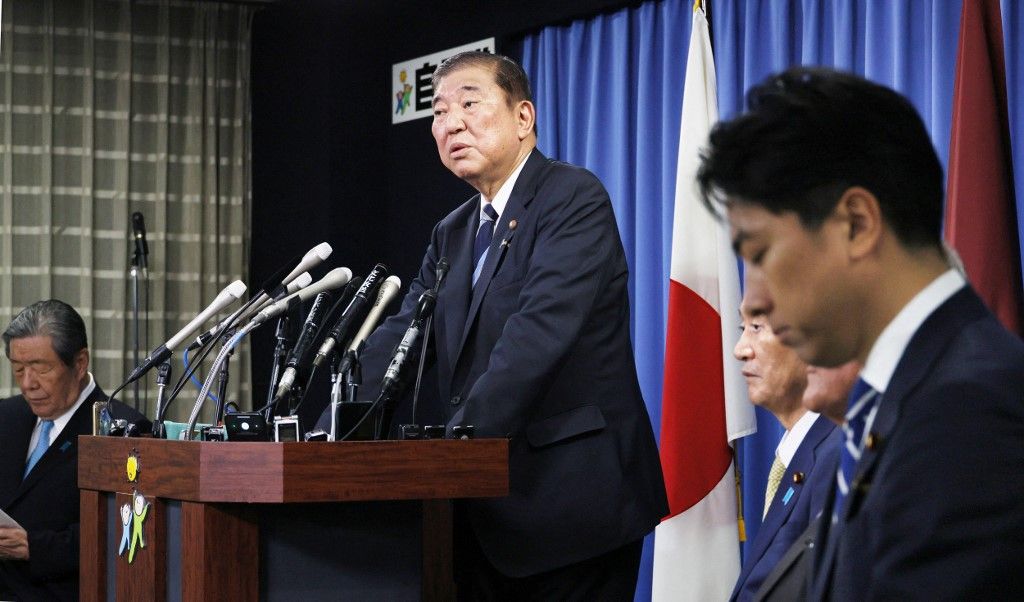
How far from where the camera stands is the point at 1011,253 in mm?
3406

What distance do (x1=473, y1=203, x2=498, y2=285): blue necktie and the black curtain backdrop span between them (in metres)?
3.06

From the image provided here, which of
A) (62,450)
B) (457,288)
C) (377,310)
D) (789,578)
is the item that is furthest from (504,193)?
(62,450)

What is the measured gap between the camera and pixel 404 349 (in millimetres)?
2445

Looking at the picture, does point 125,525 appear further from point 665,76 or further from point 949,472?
point 665,76

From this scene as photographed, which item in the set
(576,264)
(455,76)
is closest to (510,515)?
(576,264)

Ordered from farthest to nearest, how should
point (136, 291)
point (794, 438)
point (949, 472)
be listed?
point (136, 291), point (794, 438), point (949, 472)

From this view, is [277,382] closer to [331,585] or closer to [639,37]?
[331,585]

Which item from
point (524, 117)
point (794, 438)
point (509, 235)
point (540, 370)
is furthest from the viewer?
point (524, 117)

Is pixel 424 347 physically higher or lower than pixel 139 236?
lower

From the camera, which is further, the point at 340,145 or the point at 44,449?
the point at 340,145

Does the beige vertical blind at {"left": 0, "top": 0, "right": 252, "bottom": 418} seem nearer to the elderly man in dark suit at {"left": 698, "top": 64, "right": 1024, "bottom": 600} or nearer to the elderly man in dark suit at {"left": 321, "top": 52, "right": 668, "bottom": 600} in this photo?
the elderly man in dark suit at {"left": 321, "top": 52, "right": 668, "bottom": 600}

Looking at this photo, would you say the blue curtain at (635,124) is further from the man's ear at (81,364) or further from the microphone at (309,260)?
the microphone at (309,260)

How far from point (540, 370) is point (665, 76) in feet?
8.85

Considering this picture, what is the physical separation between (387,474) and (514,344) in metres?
0.44
